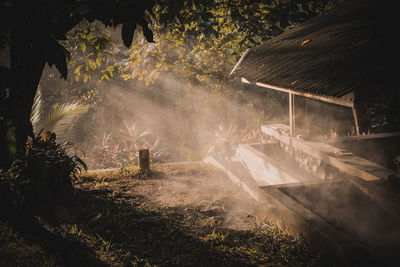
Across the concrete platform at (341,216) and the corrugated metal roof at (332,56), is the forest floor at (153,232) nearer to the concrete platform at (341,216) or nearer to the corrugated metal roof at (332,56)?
the concrete platform at (341,216)

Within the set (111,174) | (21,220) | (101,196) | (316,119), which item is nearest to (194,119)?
(316,119)

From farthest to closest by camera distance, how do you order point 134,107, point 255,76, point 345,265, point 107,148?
1. point 134,107
2. point 107,148
3. point 255,76
4. point 345,265

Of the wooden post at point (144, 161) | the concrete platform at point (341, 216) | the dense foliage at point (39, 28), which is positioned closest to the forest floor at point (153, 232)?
the concrete platform at point (341, 216)

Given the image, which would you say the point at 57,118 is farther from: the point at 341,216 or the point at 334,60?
the point at 341,216

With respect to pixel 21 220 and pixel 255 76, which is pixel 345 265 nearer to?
pixel 255 76

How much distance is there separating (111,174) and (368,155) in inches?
219

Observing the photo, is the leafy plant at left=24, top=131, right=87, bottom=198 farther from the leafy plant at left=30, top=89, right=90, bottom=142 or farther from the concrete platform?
the concrete platform

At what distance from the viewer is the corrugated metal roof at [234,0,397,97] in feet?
10.0

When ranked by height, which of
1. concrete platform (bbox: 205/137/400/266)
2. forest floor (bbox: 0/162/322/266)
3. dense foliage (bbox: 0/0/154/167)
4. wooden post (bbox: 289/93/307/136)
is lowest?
forest floor (bbox: 0/162/322/266)

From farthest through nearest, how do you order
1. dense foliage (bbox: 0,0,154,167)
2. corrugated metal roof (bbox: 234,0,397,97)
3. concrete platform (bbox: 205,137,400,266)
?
1. concrete platform (bbox: 205,137,400,266)
2. corrugated metal roof (bbox: 234,0,397,97)
3. dense foliage (bbox: 0,0,154,167)

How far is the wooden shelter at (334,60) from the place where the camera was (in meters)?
2.93

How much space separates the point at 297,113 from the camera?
5.96 m

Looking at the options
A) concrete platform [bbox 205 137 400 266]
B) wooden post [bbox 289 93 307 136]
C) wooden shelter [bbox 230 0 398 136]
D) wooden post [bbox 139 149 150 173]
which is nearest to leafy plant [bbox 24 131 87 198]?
wooden post [bbox 139 149 150 173]

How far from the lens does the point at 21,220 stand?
15.1ft
